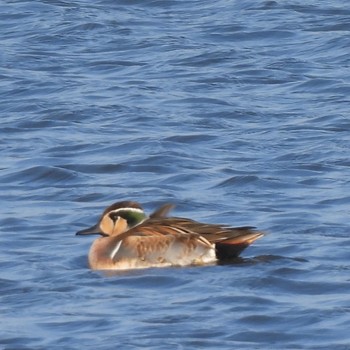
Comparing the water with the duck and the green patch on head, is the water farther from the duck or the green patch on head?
the green patch on head

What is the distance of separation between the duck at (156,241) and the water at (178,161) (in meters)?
0.16

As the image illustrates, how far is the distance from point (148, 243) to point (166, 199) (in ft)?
6.77

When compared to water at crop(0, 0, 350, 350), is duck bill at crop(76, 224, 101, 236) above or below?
above

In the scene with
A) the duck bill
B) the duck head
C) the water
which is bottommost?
the water

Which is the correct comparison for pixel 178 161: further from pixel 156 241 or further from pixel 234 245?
pixel 234 245

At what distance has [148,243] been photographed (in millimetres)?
12469

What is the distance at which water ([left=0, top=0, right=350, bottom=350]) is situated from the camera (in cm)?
1073

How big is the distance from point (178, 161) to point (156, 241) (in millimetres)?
3626

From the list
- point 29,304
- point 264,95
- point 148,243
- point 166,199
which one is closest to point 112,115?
point 264,95

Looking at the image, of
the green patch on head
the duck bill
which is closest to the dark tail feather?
the green patch on head

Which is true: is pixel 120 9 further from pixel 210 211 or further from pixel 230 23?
pixel 210 211

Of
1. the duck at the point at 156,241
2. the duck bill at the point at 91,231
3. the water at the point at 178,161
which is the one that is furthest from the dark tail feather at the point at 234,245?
the duck bill at the point at 91,231

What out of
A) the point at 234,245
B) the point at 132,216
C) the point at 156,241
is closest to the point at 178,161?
the point at 132,216

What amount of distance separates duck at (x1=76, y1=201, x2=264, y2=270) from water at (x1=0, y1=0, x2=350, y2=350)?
0.52 feet
